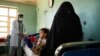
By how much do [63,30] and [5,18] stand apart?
16.4ft

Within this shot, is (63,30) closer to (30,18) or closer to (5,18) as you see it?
(30,18)

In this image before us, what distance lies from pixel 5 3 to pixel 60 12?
4.70 m

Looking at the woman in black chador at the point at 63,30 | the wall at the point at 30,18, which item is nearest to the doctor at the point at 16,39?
the wall at the point at 30,18

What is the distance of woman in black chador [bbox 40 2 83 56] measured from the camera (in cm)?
185

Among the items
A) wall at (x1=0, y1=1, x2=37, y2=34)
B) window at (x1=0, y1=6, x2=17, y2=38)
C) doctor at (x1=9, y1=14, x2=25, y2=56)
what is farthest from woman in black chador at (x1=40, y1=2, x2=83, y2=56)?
window at (x1=0, y1=6, x2=17, y2=38)

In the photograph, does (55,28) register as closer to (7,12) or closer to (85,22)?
(85,22)

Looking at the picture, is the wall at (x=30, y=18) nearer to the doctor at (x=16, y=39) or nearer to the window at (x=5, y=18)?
the window at (x=5, y=18)

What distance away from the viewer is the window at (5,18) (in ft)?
20.5

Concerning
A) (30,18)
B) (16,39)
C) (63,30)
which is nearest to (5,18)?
(30,18)

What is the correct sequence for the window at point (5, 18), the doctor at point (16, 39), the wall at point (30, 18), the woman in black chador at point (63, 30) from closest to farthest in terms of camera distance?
the woman in black chador at point (63, 30)
the doctor at point (16, 39)
the window at point (5, 18)
the wall at point (30, 18)

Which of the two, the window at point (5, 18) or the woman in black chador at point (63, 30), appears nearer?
the woman in black chador at point (63, 30)

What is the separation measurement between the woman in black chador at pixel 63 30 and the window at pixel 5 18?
4.68 metres

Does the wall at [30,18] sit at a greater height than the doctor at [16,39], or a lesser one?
greater


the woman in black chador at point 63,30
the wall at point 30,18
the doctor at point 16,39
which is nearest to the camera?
the woman in black chador at point 63,30
